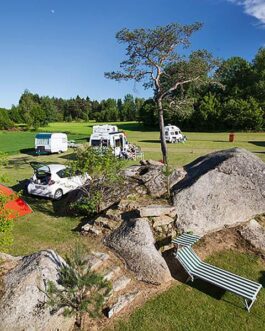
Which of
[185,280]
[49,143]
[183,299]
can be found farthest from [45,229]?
[49,143]

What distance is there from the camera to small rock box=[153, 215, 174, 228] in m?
10.1

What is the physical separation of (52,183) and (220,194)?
27.4 feet

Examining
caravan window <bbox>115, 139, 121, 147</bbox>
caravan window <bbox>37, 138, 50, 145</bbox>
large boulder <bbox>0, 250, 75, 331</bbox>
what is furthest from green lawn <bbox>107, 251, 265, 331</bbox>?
caravan window <bbox>37, 138, 50, 145</bbox>

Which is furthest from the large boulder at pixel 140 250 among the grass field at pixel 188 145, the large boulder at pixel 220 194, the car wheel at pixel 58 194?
the grass field at pixel 188 145

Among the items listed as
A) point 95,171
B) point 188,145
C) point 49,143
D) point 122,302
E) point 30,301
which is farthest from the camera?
point 188,145

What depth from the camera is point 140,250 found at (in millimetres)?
8758

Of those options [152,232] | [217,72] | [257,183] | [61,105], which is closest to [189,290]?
[152,232]

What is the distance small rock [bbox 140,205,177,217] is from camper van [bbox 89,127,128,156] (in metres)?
17.1

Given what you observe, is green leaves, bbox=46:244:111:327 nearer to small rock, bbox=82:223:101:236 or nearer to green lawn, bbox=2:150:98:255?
green lawn, bbox=2:150:98:255

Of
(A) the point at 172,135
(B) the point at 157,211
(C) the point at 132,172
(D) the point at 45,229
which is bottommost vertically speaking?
(D) the point at 45,229

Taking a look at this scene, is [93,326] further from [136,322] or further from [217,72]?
[217,72]

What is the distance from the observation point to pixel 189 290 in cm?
786

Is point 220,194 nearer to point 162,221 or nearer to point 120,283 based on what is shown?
point 162,221

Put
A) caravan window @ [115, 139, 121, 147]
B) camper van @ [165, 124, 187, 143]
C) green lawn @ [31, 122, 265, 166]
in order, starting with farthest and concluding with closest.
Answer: camper van @ [165, 124, 187, 143] < caravan window @ [115, 139, 121, 147] < green lawn @ [31, 122, 265, 166]
